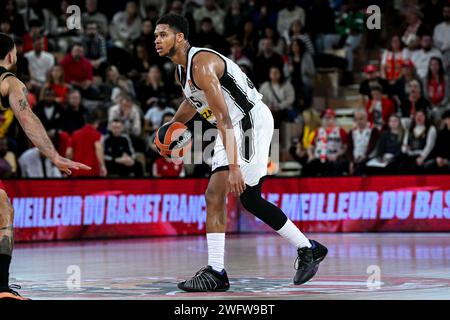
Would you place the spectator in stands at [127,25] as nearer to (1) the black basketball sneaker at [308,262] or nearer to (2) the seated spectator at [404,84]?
(2) the seated spectator at [404,84]

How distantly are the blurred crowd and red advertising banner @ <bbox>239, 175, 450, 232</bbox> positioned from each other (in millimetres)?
405

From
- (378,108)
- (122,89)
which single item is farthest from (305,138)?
(122,89)

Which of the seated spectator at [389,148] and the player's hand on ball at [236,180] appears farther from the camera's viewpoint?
the seated spectator at [389,148]

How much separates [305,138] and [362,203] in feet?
7.94

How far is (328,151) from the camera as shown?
19.2m

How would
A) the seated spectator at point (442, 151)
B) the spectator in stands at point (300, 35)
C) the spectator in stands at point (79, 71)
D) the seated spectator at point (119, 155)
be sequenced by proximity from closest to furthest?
the seated spectator at point (442, 151) → the seated spectator at point (119, 155) → the spectator in stands at point (79, 71) → the spectator in stands at point (300, 35)

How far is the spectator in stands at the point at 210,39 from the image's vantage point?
71.9 feet

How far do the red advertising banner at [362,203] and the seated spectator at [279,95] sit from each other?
8.64 ft

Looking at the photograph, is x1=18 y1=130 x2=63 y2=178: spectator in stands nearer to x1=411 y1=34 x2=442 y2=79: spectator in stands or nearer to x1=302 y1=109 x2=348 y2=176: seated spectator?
x1=302 y1=109 x2=348 y2=176: seated spectator

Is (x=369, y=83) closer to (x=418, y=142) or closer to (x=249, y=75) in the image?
(x=418, y=142)

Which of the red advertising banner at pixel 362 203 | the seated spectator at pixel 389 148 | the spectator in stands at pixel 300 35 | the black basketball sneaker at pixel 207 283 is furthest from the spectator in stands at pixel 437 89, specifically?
the black basketball sneaker at pixel 207 283

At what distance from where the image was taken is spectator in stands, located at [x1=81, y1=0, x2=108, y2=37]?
73.2 feet

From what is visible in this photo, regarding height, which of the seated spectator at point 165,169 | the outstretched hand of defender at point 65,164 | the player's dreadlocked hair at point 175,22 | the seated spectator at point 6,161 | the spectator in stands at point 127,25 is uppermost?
the spectator in stands at point 127,25
